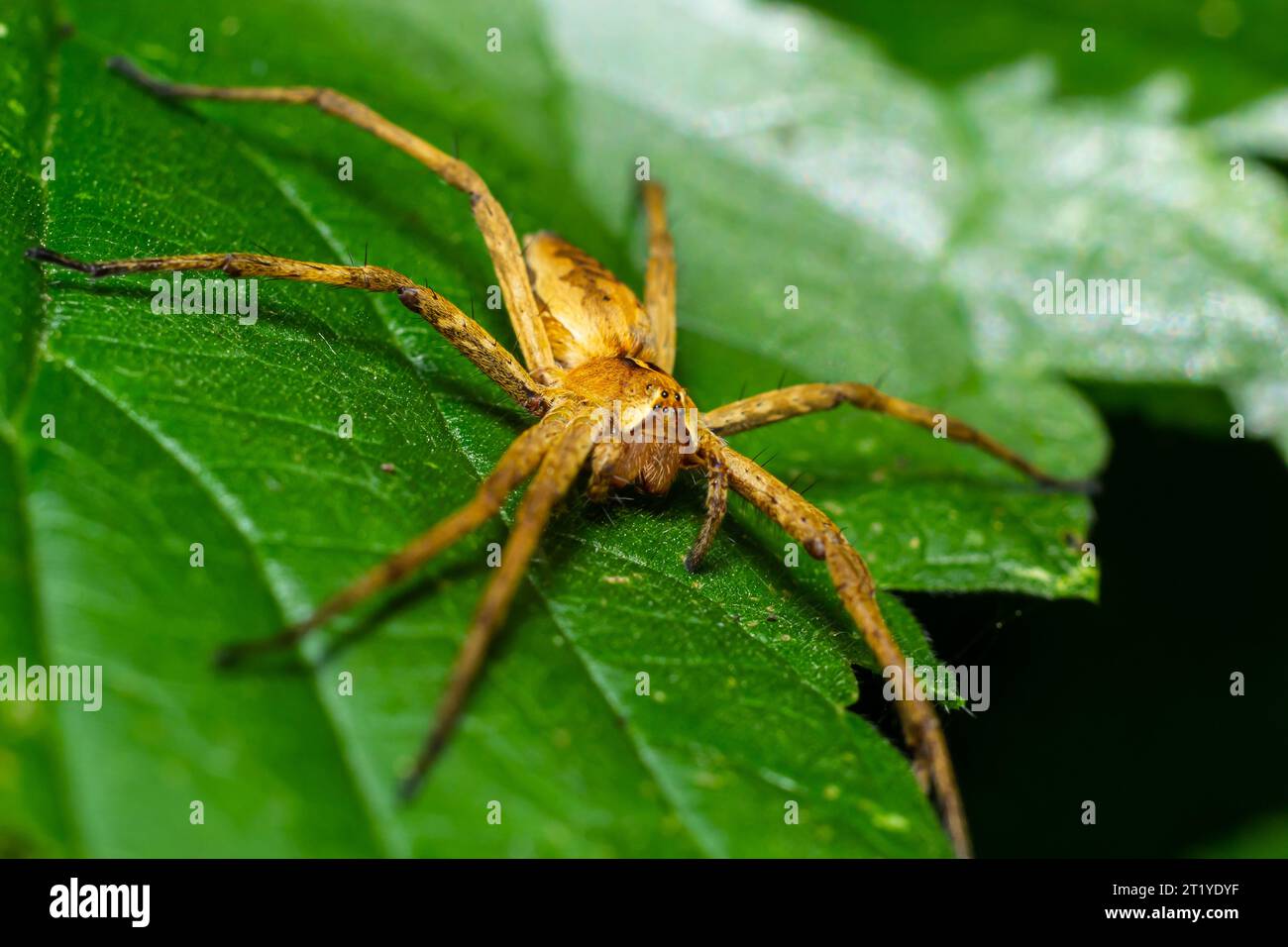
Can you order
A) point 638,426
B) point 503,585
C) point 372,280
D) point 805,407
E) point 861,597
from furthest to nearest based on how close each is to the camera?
point 805,407, point 638,426, point 372,280, point 861,597, point 503,585

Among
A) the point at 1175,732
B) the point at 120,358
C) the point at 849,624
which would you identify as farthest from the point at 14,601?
the point at 1175,732

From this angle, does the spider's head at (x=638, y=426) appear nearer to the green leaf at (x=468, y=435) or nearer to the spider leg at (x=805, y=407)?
the green leaf at (x=468, y=435)

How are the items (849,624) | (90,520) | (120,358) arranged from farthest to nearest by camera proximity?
1. (849,624)
2. (120,358)
3. (90,520)

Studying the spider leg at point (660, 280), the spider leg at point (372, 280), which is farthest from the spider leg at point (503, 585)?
the spider leg at point (660, 280)

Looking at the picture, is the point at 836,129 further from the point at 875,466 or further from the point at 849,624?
the point at 849,624

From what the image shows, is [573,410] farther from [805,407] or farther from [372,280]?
[805,407]

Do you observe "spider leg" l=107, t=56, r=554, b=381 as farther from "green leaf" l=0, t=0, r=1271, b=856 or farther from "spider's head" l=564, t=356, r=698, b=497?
"spider's head" l=564, t=356, r=698, b=497

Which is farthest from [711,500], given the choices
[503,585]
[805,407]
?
[503,585]

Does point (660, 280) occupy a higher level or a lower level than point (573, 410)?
higher
